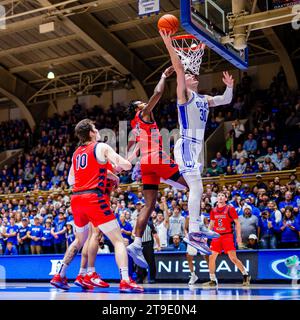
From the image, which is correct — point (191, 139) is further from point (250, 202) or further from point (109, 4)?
point (109, 4)

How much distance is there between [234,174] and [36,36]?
1272 cm

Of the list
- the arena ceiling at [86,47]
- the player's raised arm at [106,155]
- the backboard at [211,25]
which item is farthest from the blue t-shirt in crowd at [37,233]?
the player's raised arm at [106,155]

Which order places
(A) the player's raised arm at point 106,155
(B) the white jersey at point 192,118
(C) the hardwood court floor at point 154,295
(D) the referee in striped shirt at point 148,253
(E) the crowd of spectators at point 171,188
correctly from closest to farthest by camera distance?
(C) the hardwood court floor at point 154,295 → (A) the player's raised arm at point 106,155 → (B) the white jersey at point 192,118 → (D) the referee in striped shirt at point 148,253 → (E) the crowd of spectators at point 171,188

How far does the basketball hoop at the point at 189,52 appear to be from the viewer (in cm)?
873

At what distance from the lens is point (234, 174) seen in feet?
62.4

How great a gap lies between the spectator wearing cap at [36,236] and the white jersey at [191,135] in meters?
11.2

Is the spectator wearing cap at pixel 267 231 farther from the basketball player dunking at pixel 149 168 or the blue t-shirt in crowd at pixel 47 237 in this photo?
the blue t-shirt in crowd at pixel 47 237

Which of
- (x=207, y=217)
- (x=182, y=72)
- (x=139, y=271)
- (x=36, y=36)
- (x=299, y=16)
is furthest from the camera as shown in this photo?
(x=36, y=36)

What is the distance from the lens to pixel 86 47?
26859 mm

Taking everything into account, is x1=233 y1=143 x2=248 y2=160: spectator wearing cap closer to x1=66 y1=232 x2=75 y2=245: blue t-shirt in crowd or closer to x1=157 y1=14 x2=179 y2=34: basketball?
x1=66 y1=232 x2=75 y2=245: blue t-shirt in crowd

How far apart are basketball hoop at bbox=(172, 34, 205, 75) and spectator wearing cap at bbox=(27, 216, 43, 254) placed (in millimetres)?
10442

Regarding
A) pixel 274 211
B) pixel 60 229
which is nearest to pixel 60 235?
pixel 60 229

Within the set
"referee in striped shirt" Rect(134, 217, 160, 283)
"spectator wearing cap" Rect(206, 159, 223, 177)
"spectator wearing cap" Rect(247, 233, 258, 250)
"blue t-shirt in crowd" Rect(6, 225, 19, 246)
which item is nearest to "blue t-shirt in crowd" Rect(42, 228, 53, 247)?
"blue t-shirt in crowd" Rect(6, 225, 19, 246)
